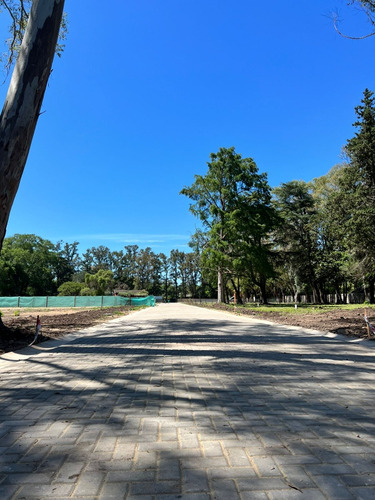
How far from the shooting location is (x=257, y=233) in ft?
107

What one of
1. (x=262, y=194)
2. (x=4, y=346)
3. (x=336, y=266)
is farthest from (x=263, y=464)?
(x=336, y=266)

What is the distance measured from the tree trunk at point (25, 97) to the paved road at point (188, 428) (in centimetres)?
349

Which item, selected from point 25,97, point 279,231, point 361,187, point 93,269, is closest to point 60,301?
point 279,231

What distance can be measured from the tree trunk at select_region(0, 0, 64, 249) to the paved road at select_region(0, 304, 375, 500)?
3.49 metres

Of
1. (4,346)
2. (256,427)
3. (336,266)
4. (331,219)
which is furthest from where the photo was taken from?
(336,266)

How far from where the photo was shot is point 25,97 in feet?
19.8

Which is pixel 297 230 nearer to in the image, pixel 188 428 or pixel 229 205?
pixel 229 205

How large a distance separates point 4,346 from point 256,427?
24.2 feet

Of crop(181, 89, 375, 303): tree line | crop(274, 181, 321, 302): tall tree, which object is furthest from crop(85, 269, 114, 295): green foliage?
crop(274, 181, 321, 302): tall tree

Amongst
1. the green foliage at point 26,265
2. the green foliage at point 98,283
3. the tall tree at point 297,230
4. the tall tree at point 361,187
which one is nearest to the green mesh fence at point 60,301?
the green foliage at point 98,283

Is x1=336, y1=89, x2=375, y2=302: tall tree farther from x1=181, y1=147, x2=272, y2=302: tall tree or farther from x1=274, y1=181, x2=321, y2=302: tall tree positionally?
x1=274, y1=181, x2=321, y2=302: tall tree

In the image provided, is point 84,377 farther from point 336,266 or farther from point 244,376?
point 336,266

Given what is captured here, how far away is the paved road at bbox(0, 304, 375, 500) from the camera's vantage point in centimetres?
224

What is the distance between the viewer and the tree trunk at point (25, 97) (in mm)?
5859
